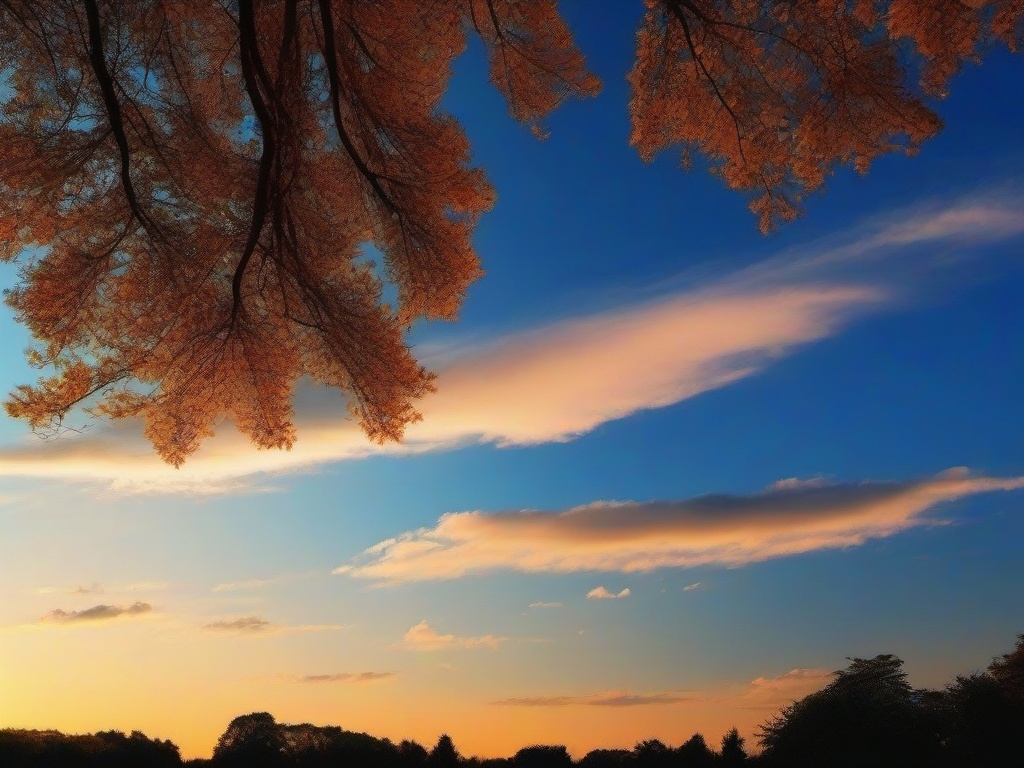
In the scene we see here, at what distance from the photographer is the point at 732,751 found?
605cm

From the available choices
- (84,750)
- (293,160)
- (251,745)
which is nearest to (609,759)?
(251,745)

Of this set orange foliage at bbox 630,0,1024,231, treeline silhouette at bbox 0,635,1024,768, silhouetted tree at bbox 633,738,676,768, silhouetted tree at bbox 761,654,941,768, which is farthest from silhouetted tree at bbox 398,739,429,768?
orange foliage at bbox 630,0,1024,231

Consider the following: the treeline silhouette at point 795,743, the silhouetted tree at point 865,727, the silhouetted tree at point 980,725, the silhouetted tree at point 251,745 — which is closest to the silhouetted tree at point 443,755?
the treeline silhouette at point 795,743

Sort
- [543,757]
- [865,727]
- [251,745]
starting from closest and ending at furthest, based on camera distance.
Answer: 1. [543,757]
2. [251,745]
3. [865,727]

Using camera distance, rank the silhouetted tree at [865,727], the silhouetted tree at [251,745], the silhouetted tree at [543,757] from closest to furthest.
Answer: the silhouetted tree at [543,757]
the silhouetted tree at [251,745]
the silhouetted tree at [865,727]

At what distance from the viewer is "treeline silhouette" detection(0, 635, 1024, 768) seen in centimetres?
609

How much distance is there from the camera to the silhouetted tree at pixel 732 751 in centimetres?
601

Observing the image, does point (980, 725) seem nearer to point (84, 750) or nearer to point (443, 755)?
point (443, 755)

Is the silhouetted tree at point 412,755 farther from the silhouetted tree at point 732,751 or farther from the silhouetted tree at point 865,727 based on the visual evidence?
the silhouetted tree at point 865,727

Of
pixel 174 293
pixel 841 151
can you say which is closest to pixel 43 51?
pixel 174 293

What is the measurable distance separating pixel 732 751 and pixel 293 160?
21.4 feet

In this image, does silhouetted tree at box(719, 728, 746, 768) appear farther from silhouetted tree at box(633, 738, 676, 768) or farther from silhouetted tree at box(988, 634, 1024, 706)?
silhouetted tree at box(988, 634, 1024, 706)

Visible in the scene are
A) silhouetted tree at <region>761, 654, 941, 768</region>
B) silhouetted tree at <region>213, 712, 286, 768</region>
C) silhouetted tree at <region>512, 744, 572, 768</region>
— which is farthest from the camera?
silhouetted tree at <region>761, 654, 941, 768</region>

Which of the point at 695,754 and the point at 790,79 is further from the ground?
the point at 790,79
